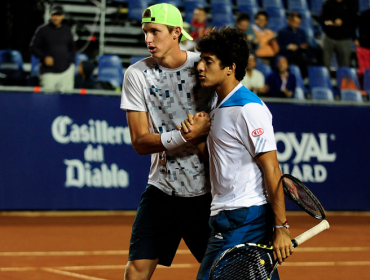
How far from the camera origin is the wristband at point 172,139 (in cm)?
333

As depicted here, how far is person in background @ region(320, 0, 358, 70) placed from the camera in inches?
456

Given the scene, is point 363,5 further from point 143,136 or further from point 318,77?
point 143,136

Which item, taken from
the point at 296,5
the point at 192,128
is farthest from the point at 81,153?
the point at 296,5

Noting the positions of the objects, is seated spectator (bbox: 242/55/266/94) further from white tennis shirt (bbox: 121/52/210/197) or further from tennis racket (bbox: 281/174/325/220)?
tennis racket (bbox: 281/174/325/220)

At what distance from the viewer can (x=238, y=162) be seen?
3006 millimetres

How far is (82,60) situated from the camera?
9.88m

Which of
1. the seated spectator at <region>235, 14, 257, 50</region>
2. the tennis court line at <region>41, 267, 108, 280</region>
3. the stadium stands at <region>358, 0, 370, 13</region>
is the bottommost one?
the tennis court line at <region>41, 267, 108, 280</region>

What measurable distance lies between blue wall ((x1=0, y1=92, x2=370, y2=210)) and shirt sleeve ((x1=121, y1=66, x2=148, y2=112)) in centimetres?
509

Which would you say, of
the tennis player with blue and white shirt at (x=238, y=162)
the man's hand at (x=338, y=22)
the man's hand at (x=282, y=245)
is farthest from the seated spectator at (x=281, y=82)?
the man's hand at (x=282, y=245)

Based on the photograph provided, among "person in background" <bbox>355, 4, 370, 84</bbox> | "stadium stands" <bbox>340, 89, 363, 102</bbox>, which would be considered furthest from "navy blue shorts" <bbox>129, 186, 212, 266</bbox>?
"person in background" <bbox>355, 4, 370, 84</bbox>

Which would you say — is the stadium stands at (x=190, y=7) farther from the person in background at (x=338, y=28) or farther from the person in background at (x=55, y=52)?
the person in background at (x=55, y=52)

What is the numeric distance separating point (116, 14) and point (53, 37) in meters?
3.88

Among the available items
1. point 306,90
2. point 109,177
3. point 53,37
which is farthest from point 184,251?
point 306,90

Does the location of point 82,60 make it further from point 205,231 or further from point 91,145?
point 205,231
